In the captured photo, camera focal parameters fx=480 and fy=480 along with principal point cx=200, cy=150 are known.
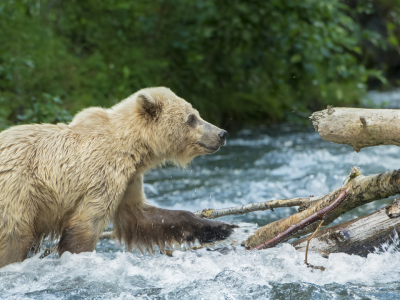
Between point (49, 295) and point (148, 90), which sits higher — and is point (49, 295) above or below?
below

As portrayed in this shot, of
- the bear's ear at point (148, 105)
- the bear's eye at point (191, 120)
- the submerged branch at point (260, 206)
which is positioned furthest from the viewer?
the bear's eye at point (191, 120)

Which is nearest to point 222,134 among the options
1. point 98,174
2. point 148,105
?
point 148,105

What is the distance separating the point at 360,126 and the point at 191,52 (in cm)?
817

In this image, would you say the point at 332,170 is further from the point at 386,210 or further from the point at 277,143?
the point at 386,210

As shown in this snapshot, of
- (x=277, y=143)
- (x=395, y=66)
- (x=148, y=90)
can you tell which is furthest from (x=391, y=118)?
(x=395, y=66)

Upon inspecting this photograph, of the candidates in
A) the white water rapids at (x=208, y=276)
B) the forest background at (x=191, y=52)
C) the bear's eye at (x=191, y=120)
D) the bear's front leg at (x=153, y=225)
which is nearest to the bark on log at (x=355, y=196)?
the white water rapids at (x=208, y=276)

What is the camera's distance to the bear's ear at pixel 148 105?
4.15 metres

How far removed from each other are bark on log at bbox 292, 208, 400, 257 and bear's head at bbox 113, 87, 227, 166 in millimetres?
1300

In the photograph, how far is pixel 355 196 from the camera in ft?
11.2

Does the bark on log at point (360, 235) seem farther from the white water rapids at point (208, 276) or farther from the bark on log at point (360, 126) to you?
the bark on log at point (360, 126)

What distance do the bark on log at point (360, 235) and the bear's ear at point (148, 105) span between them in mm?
1720

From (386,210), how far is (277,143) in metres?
6.48

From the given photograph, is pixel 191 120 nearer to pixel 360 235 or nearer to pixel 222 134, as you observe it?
pixel 222 134

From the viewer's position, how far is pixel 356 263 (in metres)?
3.43
